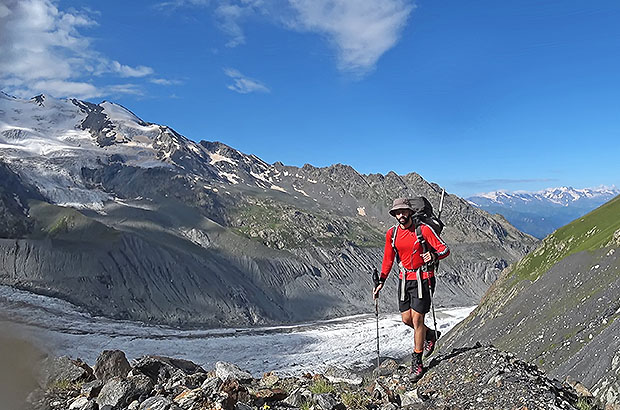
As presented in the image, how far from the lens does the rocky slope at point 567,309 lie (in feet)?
68.0

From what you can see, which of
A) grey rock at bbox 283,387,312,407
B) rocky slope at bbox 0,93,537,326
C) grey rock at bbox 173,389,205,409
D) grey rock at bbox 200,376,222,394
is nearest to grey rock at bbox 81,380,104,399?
grey rock at bbox 173,389,205,409

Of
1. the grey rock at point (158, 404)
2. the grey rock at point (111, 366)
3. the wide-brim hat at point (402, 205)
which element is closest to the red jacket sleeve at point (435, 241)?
the wide-brim hat at point (402, 205)

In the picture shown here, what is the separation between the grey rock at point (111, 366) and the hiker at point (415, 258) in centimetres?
623

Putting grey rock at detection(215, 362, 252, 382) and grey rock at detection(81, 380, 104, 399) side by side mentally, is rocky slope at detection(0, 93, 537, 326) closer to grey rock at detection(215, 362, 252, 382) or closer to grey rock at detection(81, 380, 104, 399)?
grey rock at detection(215, 362, 252, 382)

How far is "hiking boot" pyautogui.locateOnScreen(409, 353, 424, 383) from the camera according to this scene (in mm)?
11031

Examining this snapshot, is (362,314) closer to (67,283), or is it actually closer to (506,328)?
(67,283)

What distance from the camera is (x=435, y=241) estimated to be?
10570mm

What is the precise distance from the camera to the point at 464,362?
35.8ft

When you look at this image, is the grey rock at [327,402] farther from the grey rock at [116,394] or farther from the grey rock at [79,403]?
the grey rock at [79,403]

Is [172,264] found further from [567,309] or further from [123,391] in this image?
[123,391]

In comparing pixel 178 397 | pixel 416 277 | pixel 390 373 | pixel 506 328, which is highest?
pixel 416 277

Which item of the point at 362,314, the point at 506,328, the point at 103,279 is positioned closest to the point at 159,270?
the point at 103,279

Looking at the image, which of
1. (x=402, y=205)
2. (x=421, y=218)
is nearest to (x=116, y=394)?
(x=402, y=205)

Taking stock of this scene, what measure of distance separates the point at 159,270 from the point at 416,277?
417ft
